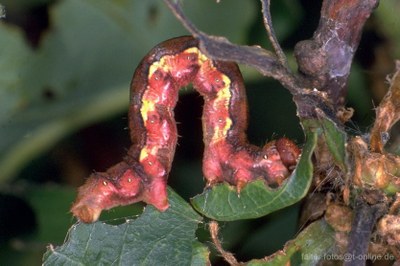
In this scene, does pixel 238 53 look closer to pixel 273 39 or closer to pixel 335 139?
pixel 273 39

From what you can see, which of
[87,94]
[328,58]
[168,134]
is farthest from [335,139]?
[87,94]

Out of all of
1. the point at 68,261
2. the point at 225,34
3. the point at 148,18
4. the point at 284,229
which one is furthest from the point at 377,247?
the point at 148,18

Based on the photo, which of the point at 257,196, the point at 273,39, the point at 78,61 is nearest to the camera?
the point at 273,39

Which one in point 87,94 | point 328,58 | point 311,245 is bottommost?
point 311,245

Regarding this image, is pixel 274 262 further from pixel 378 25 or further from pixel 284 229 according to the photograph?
pixel 378 25

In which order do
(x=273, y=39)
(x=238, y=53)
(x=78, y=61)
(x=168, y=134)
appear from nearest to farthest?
(x=238, y=53)
(x=273, y=39)
(x=168, y=134)
(x=78, y=61)

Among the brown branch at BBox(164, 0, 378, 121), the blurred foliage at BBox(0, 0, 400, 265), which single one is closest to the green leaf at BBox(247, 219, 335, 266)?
the brown branch at BBox(164, 0, 378, 121)

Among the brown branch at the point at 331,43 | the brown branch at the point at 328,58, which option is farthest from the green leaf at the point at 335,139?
the brown branch at the point at 331,43
